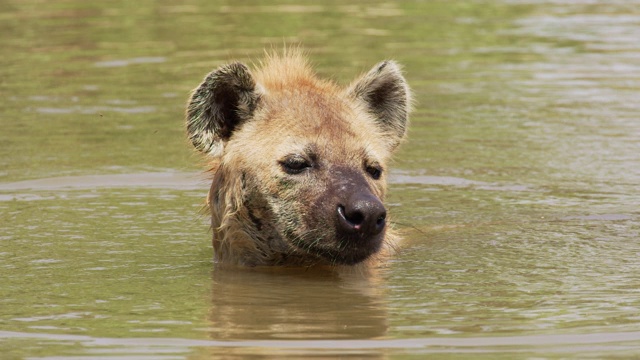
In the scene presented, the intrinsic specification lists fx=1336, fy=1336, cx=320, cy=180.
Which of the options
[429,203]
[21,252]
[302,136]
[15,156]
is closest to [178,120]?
[15,156]

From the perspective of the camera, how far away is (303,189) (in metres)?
5.92

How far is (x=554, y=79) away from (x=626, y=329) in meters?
6.43

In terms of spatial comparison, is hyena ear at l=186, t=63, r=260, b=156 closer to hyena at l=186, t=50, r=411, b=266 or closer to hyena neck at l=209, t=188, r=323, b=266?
hyena at l=186, t=50, r=411, b=266

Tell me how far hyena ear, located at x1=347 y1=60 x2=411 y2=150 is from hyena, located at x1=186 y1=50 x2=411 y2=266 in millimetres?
14

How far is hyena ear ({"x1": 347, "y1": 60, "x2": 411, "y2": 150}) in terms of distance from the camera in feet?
22.1

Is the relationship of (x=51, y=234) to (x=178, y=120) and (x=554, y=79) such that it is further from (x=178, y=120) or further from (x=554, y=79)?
(x=554, y=79)

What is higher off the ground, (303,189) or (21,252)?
(303,189)

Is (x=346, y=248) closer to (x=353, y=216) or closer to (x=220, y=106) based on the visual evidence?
(x=353, y=216)

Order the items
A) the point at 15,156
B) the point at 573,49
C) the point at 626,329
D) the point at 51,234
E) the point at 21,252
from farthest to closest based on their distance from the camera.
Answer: the point at 573,49 → the point at 15,156 → the point at 51,234 → the point at 21,252 → the point at 626,329

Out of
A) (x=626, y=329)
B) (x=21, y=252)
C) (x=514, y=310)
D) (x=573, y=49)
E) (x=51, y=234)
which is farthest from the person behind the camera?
(x=573, y=49)

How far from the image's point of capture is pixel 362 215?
5.56 m

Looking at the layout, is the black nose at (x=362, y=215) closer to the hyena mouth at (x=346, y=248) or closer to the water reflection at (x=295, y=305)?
the hyena mouth at (x=346, y=248)

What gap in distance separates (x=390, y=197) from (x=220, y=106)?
194 centimetres

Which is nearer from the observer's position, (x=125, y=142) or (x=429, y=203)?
(x=429, y=203)
